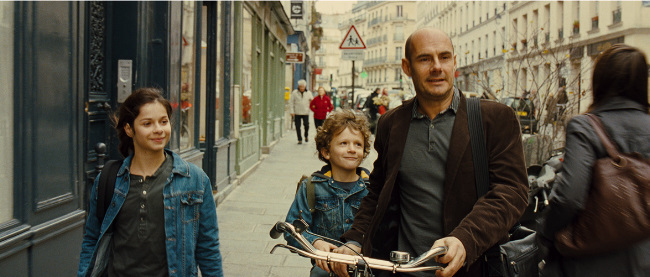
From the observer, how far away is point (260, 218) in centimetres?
843

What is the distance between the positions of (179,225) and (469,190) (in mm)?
1371

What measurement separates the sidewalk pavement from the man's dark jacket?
214 centimetres

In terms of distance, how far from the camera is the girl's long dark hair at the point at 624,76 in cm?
271

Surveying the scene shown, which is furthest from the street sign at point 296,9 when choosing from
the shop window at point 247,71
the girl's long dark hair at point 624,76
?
the girl's long dark hair at point 624,76

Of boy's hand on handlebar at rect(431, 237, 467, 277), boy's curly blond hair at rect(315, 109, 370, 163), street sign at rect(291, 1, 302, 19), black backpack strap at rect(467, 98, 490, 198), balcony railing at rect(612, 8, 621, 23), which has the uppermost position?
balcony railing at rect(612, 8, 621, 23)

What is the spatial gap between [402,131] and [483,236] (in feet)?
1.89

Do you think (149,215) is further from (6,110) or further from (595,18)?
(595,18)

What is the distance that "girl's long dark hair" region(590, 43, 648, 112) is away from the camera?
8.87 ft

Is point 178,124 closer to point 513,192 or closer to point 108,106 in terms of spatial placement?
point 108,106

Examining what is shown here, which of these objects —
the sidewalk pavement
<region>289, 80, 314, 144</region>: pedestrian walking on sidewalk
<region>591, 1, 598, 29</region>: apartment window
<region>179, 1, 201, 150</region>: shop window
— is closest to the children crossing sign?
the sidewalk pavement

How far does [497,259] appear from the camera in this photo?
8.92ft

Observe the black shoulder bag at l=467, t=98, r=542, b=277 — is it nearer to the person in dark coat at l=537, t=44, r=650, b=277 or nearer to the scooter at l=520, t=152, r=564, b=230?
the person in dark coat at l=537, t=44, r=650, b=277

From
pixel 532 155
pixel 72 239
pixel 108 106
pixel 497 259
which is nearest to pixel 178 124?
pixel 108 106

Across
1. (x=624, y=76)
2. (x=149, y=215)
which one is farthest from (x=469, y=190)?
(x=149, y=215)
